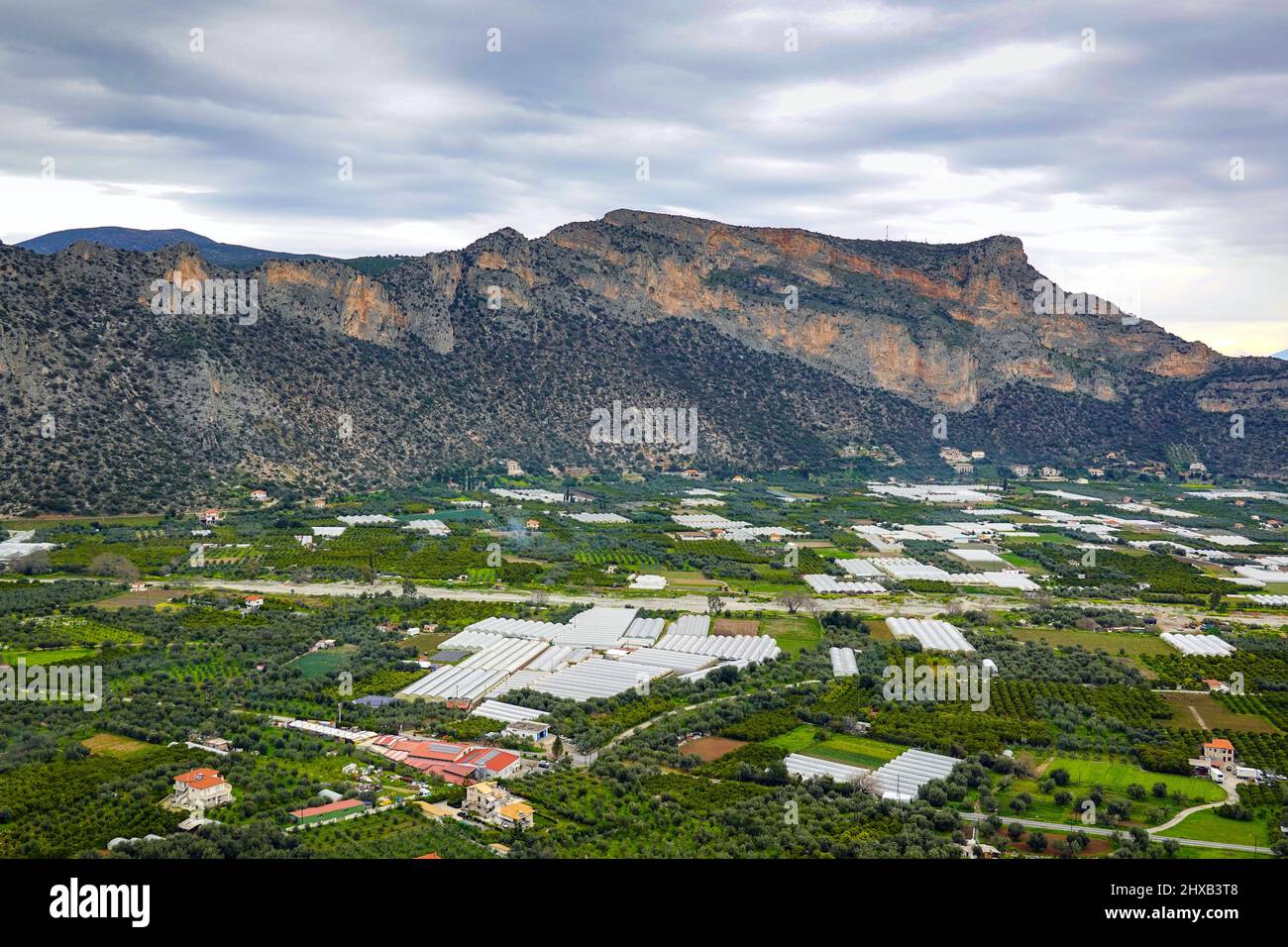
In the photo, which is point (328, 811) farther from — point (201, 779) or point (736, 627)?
point (736, 627)

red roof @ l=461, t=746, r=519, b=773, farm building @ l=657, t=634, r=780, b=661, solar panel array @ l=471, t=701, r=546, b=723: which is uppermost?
farm building @ l=657, t=634, r=780, b=661

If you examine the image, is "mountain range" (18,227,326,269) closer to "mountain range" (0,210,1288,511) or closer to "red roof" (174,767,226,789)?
"mountain range" (0,210,1288,511)

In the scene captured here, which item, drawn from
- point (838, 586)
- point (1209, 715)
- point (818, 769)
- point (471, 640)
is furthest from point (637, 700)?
point (838, 586)

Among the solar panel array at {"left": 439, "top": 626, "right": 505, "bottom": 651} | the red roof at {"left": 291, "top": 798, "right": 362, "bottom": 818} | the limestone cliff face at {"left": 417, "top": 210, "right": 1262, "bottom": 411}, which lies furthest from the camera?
the limestone cliff face at {"left": 417, "top": 210, "right": 1262, "bottom": 411}

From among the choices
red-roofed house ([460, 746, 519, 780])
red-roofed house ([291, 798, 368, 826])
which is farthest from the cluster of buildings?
red-roofed house ([291, 798, 368, 826])
